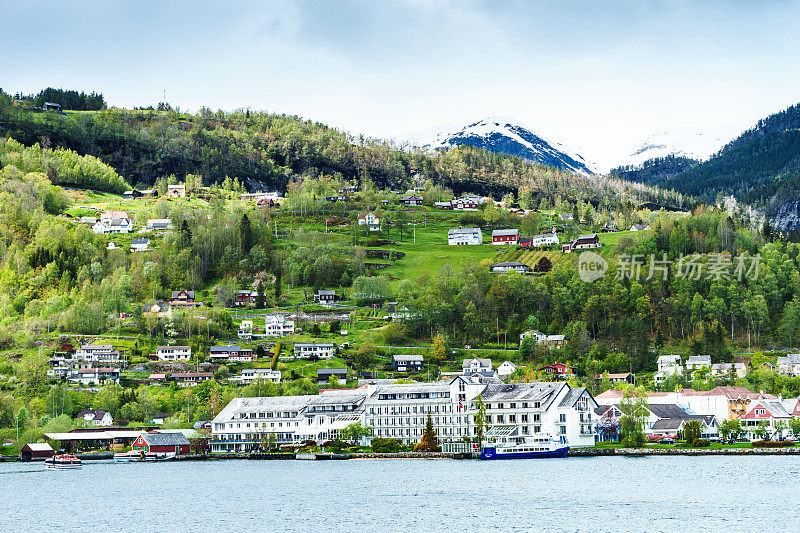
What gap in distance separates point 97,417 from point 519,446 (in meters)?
42.4

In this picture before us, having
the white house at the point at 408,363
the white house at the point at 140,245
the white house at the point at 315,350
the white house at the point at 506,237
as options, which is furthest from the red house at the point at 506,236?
the white house at the point at 140,245

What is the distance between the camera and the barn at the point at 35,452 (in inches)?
3234

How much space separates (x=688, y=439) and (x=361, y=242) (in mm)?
82966

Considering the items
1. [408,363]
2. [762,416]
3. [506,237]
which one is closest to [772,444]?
[762,416]

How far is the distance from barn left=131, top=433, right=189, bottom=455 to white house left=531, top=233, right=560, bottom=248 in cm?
7708

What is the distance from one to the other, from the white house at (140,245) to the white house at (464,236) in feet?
154

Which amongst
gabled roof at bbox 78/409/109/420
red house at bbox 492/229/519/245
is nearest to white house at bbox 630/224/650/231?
red house at bbox 492/229/519/245

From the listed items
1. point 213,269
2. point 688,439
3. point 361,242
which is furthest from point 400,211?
point 688,439

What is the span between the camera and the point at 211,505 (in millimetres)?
51406

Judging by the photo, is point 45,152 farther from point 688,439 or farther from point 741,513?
point 741,513

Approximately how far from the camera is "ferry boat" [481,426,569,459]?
71.9 metres

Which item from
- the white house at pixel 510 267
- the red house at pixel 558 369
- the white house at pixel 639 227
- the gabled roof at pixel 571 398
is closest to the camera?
the gabled roof at pixel 571 398

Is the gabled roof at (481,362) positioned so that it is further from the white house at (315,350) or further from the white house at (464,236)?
the white house at (464,236)

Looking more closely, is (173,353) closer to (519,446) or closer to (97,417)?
(97,417)
